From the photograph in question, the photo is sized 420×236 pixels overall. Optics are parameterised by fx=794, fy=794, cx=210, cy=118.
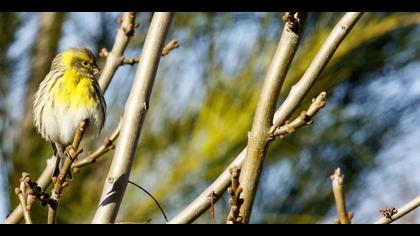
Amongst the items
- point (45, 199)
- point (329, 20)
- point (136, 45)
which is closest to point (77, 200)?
point (136, 45)

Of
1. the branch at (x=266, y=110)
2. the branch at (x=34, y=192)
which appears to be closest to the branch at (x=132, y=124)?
the branch at (x=34, y=192)

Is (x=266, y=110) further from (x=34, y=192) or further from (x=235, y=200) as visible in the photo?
(x=34, y=192)

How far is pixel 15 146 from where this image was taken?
2387 mm

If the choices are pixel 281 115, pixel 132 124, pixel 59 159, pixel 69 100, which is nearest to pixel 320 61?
pixel 281 115

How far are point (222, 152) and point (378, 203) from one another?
0.62 metres

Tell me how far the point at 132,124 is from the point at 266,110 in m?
0.29

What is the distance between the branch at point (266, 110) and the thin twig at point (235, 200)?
0.05 m

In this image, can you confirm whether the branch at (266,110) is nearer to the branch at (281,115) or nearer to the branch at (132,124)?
the branch at (281,115)

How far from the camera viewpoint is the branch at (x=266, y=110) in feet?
3.44

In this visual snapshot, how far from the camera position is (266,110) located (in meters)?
1.08

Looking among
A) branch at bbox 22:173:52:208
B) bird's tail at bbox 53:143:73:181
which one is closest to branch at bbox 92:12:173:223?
branch at bbox 22:173:52:208

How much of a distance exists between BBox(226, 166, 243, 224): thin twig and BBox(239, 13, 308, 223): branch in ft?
0.17
